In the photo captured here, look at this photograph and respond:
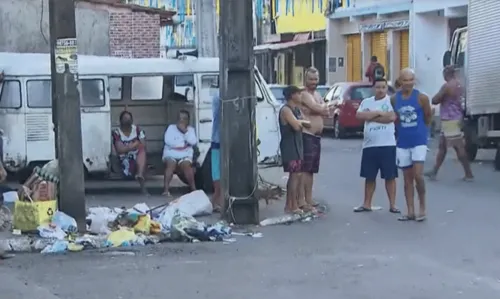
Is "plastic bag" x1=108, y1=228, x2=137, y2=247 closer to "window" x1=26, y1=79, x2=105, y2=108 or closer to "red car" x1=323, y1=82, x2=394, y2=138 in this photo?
"window" x1=26, y1=79, x2=105, y2=108

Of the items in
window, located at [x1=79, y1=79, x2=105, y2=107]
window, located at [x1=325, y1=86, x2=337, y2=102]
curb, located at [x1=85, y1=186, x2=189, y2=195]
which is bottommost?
curb, located at [x1=85, y1=186, x2=189, y2=195]

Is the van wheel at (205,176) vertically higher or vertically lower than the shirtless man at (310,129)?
lower

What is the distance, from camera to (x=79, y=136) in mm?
12734

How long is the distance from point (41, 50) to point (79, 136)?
544 inches

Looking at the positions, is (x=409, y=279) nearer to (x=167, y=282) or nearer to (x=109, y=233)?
(x=167, y=282)

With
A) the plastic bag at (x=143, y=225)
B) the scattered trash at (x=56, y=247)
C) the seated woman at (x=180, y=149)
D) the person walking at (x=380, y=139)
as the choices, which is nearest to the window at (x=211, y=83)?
the seated woman at (x=180, y=149)

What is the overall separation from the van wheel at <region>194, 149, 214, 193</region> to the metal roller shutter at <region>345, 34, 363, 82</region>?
27.2 metres

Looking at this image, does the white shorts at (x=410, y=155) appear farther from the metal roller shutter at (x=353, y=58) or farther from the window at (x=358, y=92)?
the metal roller shutter at (x=353, y=58)

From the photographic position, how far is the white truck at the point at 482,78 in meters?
21.2

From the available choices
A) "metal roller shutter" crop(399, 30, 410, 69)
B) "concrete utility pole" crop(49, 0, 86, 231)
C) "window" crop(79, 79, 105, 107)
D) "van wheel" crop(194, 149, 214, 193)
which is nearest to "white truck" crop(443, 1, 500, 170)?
"van wheel" crop(194, 149, 214, 193)

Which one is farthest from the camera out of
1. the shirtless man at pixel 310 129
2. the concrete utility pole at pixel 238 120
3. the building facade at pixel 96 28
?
the building facade at pixel 96 28

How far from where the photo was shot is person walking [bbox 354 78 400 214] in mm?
14078

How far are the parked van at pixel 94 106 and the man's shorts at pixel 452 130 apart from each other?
3202mm

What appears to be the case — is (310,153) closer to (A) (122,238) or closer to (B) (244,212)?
(B) (244,212)
